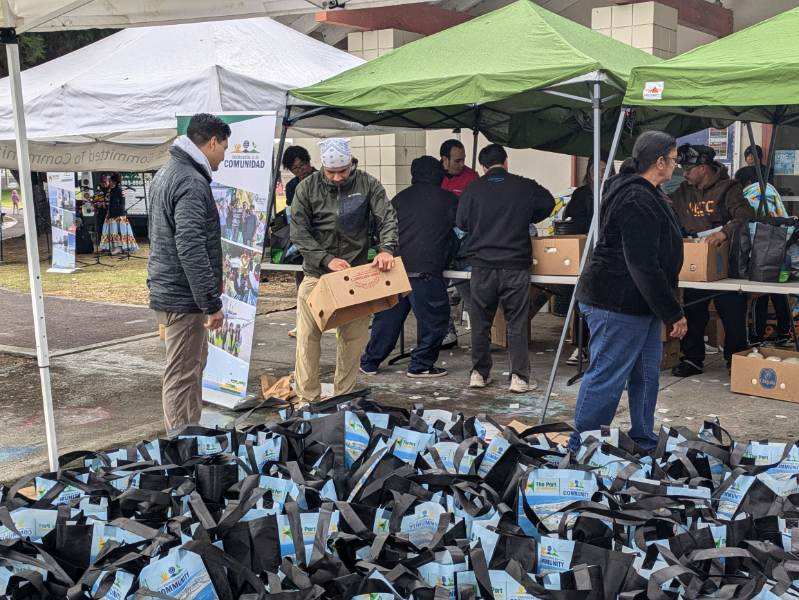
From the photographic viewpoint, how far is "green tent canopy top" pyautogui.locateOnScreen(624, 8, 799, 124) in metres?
5.41

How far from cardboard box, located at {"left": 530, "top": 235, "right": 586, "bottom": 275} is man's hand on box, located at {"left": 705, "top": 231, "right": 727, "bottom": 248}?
3.08ft

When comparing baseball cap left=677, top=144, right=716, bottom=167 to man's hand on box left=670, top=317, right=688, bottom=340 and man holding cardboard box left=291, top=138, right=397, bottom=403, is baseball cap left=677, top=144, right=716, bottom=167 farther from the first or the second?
man's hand on box left=670, top=317, right=688, bottom=340

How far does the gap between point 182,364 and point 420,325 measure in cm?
287

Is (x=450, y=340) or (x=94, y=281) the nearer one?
(x=450, y=340)

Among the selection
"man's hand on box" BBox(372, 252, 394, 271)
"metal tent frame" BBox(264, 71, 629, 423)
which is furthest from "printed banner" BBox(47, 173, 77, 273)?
"man's hand on box" BBox(372, 252, 394, 271)

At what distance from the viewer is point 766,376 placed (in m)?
6.71

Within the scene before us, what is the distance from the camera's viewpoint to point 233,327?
21.9 feet

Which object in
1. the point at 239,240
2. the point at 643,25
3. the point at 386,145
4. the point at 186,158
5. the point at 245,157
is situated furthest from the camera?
the point at 386,145

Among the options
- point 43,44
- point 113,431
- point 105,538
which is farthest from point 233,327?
point 43,44

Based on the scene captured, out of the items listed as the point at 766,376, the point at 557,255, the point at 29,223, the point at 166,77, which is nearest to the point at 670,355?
the point at 766,376

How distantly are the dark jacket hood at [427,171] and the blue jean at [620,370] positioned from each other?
288cm

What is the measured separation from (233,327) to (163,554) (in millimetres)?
4168

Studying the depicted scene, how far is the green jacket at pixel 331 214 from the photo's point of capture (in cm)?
624

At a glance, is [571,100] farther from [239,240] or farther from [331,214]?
[239,240]
